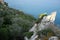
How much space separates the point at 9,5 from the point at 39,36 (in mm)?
3449

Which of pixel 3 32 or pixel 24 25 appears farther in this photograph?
pixel 24 25

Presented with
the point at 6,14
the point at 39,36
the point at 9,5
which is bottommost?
the point at 39,36

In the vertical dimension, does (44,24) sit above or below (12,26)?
below

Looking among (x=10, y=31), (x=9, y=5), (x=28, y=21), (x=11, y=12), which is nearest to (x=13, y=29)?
(x=10, y=31)

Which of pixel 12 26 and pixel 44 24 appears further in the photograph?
pixel 12 26

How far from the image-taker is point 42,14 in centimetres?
686

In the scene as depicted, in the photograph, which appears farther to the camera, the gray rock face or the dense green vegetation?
the dense green vegetation

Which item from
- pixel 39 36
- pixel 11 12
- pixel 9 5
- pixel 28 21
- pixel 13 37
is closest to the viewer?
pixel 39 36

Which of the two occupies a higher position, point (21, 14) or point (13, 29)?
point (21, 14)

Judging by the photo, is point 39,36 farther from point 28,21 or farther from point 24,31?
point 28,21

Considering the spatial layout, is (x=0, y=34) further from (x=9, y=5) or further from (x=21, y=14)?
(x=9, y=5)

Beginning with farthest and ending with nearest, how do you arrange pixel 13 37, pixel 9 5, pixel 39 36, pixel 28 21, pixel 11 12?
1. pixel 9 5
2. pixel 11 12
3. pixel 28 21
4. pixel 13 37
5. pixel 39 36

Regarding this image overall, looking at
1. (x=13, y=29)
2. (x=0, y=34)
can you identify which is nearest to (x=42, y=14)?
(x=13, y=29)

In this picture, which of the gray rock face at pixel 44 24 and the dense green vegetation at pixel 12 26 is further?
the dense green vegetation at pixel 12 26
